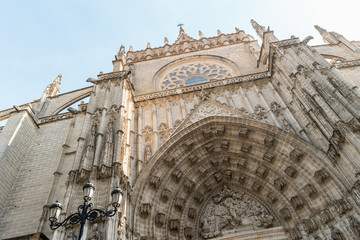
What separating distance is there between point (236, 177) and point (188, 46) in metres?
11.6

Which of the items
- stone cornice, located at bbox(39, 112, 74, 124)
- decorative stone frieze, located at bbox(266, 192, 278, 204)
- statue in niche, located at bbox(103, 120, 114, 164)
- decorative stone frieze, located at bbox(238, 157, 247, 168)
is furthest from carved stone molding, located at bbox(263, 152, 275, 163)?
stone cornice, located at bbox(39, 112, 74, 124)

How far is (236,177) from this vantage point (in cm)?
1114

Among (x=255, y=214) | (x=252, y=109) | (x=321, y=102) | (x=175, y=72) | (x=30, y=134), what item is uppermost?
(x=175, y=72)

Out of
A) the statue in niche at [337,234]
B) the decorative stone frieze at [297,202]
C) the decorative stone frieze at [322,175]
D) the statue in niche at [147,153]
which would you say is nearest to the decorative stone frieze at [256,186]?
the decorative stone frieze at [297,202]

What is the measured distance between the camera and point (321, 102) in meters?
9.16

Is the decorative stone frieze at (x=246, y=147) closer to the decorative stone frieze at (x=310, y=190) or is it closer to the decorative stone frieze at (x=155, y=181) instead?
the decorative stone frieze at (x=310, y=190)

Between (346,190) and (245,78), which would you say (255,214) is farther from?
(245,78)

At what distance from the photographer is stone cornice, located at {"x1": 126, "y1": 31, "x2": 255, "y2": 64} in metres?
19.4

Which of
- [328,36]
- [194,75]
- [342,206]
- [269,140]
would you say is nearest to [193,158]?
[269,140]

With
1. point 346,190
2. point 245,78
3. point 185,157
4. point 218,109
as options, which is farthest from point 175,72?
point 346,190

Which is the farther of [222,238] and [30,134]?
[30,134]

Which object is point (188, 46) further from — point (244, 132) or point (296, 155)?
point (296, 155)

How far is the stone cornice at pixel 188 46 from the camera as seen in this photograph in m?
19.4

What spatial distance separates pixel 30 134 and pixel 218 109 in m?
8.03
